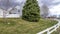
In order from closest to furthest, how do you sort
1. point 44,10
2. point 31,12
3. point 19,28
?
1. point 19,28
2. point 31,12
3. point 44,10

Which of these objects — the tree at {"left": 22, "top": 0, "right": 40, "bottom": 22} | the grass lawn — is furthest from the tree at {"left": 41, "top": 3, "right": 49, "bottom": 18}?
the grass lawn

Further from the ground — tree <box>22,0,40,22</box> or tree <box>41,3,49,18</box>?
tree <box>22,0,40,22</box>

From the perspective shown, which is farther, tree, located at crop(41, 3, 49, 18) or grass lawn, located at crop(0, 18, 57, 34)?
tree, located at crop(41, 3, 49, 18)

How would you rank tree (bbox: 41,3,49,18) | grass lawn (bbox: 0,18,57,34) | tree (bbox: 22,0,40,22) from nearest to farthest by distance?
grass lawn (bbox: 0,18,57,34), tree (bbox: 22,0,40,22), tree (bbox: 41,3,49,18)

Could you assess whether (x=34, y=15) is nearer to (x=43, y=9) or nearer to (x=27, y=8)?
(x=27, y=8)

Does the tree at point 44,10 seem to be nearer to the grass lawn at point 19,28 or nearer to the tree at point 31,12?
the tree at point 31,12

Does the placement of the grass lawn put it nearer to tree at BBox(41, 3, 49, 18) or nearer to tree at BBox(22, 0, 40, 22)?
tree at BBox(22, 0, 40, 22)

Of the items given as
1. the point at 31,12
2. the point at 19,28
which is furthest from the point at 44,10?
the point at 19,28

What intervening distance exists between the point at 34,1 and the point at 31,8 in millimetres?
1646

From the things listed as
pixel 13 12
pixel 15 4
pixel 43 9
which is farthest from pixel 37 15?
pixel 43 9

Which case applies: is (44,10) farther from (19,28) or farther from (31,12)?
(19,28)

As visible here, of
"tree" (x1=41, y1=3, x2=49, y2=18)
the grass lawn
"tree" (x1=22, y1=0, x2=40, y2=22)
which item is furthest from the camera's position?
"tree" (x1=41, y1=3, x2=49, y2=18)

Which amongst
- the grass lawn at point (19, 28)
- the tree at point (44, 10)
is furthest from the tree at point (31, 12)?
the tree at point (44, 10)

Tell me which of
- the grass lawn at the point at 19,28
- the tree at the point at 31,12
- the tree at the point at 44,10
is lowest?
the tree at the point at 44,10
